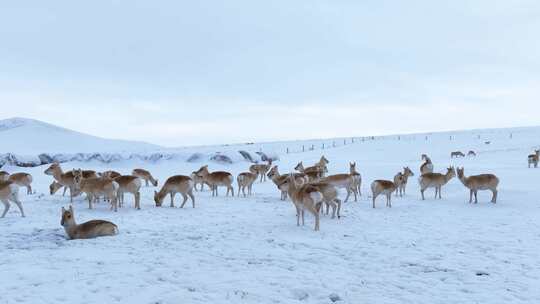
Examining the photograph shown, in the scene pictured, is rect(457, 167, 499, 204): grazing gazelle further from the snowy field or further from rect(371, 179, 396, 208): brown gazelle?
rect(371, 179, 396, 208): brown gazelle

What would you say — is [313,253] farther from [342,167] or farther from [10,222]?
[342,167]

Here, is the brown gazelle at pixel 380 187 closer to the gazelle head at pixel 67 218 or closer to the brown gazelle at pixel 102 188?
the brown gazelle at pixel 102 188

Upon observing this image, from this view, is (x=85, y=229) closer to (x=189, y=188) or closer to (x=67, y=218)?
(x=67, y=218)

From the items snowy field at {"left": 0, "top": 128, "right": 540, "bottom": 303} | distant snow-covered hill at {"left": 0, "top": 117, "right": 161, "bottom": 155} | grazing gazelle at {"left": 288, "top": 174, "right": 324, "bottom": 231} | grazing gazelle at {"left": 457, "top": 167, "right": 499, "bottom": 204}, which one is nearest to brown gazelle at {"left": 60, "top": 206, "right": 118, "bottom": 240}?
snowy field at {"left": 0, "top": 128, "right": 540, "bottom": 303}

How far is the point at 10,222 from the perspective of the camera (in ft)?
47.0

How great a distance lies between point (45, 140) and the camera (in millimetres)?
63906

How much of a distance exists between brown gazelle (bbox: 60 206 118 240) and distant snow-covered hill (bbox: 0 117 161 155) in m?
43.4

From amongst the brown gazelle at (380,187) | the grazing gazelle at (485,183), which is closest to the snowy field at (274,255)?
the grazing gazelle at (485,183)

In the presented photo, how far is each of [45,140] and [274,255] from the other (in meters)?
61.1

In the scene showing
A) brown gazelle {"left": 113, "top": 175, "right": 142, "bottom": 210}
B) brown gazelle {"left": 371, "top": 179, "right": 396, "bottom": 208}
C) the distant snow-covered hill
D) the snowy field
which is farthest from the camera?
the distant snow-covered hill

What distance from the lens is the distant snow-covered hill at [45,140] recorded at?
2313 inches

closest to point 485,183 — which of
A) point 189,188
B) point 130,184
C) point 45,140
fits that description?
point 189,188

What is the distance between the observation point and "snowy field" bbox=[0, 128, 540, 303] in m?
8.30

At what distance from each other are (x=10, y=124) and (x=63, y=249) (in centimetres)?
7426
